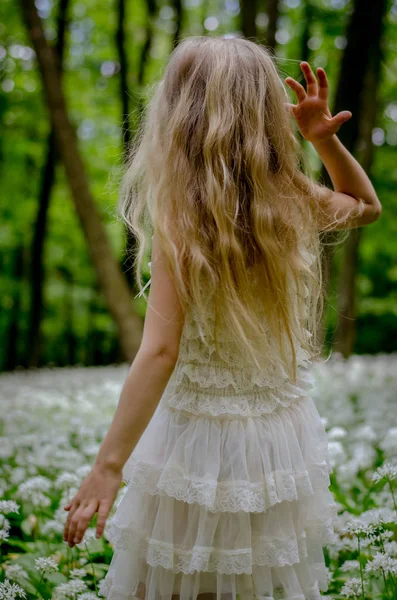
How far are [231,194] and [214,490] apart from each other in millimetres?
947

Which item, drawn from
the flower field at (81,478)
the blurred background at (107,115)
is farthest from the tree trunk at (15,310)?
the flower field at (81,478)

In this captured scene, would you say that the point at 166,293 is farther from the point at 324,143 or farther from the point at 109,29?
the point at 109,29

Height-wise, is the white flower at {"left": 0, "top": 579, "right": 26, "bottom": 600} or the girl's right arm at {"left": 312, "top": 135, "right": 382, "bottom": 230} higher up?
the girl's right arm at {"left": 312, "top": 135, "right": 382, "bottom": 230}

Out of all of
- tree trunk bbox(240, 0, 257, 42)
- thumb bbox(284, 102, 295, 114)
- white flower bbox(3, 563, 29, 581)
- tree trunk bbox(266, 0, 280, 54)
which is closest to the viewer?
thumb bbox(284, 102, 295, 114)

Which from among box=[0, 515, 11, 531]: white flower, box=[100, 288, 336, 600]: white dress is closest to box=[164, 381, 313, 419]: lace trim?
box=[100, 288, 336, 600]: white dress

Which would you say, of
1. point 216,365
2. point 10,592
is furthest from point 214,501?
point 10,592

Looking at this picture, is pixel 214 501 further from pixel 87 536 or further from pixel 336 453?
pixel 336 453

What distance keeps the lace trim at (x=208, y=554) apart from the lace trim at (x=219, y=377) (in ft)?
1.63

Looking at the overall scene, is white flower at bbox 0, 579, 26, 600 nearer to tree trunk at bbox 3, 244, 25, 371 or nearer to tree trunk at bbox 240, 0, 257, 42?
tree trunk at bbox 240, 0, 257, 42

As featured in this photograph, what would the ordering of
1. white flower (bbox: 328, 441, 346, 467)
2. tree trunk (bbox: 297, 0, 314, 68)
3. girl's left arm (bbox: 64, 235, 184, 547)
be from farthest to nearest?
1. tree trunk (bbox: 297, 0, 314, 68)
2. white flower (bbox: 328, 441, 346, 467)
3. girl's left arm (bbox: 64, 235, 184, 547)

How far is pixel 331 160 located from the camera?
97.7 inches

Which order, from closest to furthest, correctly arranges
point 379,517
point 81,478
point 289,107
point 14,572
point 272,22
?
point 289,107 < point 379,517 < point 14,572 < point 81,478 < point 272,22

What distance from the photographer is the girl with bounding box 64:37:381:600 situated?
2.00m

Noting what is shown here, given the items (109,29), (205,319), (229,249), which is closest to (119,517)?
(205,319)
